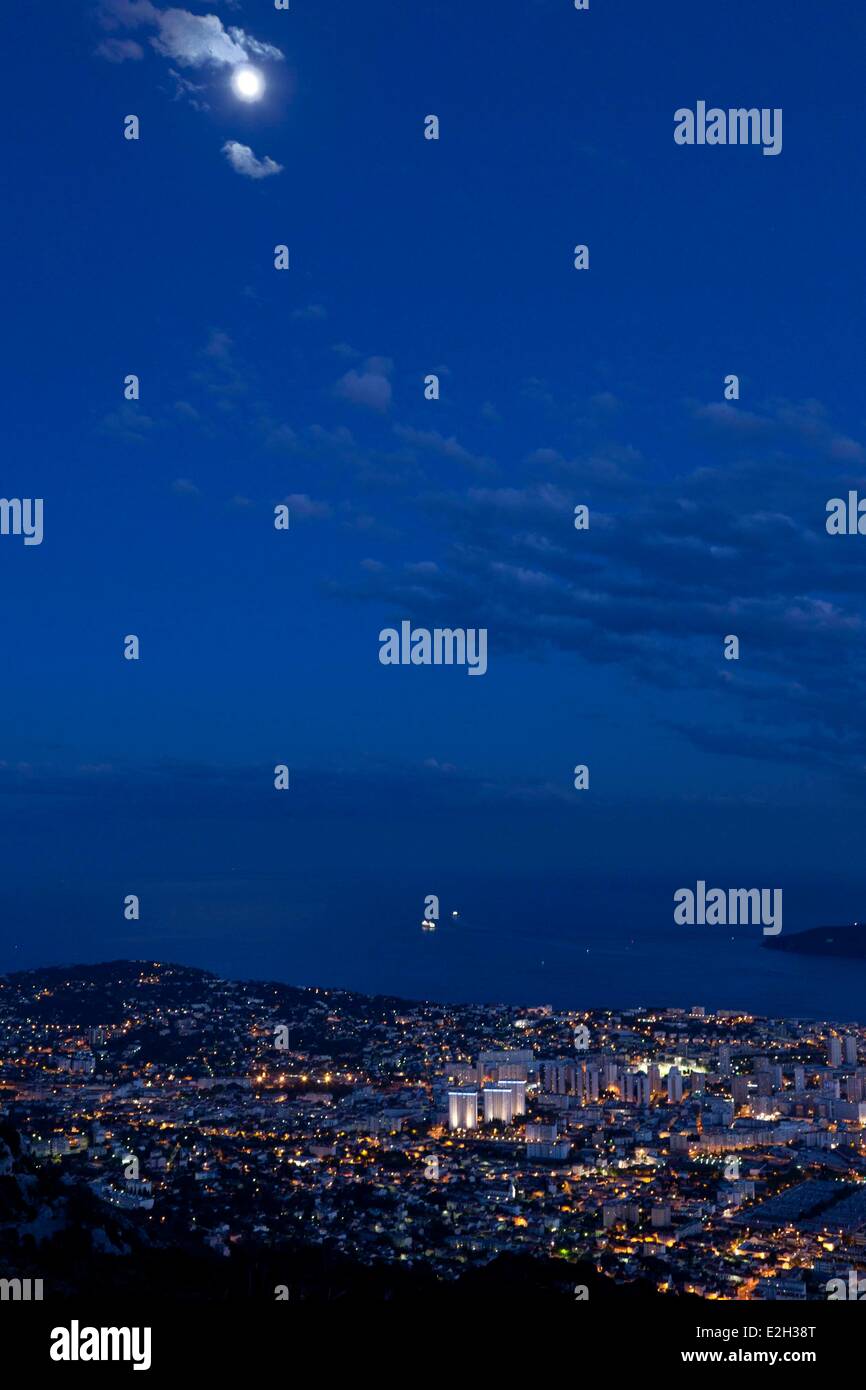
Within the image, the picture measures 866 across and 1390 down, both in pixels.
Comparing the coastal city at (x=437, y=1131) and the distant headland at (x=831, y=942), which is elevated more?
the distant headland at (x=831, y=942)

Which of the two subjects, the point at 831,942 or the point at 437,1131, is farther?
the point at 831,942

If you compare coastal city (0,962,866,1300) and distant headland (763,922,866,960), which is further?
distant headland (763,922,866,960)

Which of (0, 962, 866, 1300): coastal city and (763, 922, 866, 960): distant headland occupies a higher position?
(763, 922, 866, 960): distant headland

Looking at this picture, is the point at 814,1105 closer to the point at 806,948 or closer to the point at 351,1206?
the point at 351,1206

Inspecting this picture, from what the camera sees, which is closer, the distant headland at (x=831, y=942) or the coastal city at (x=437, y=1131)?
the coastal city at (x=437, y=1131)

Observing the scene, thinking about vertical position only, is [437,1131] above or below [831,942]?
below
